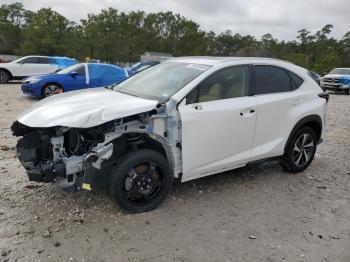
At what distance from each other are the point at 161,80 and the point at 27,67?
15515 millimetres

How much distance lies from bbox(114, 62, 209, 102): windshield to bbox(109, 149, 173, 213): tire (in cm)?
72

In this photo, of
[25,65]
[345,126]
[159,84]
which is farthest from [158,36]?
[159,84]

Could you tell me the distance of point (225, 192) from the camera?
16.2 feet

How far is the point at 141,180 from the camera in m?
4.11

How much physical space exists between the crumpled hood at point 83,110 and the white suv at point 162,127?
0.01 m

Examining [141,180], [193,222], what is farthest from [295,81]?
[141,180]

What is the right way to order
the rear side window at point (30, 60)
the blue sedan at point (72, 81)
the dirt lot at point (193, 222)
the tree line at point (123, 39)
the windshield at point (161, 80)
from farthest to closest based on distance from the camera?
the tree line at point (123, 39) < the rear side window at point (30, 60) < the blue sedan at point (72, 81) < the windshield at point (161, 80) < the dirt lot at point (193, 222)

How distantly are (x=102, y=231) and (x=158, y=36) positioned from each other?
65.0 m

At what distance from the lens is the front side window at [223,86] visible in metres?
4.38

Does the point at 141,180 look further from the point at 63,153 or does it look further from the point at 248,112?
the point at 248,112

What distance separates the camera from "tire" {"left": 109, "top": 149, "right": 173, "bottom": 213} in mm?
3963

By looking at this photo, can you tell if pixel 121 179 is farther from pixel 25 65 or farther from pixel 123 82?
pixel 25 65

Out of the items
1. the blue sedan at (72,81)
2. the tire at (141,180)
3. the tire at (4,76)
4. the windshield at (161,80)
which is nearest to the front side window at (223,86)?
the windshield at (161,80)

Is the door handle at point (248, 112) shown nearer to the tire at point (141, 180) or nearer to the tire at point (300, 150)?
the tire at point (300, 150)
